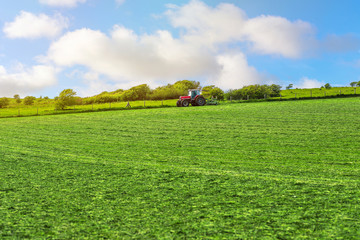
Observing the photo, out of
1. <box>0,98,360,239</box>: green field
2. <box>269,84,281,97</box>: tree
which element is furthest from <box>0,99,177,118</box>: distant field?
<box>0,98,360,239</box>: green field

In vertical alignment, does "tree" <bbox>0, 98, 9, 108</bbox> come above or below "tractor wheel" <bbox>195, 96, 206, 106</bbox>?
above

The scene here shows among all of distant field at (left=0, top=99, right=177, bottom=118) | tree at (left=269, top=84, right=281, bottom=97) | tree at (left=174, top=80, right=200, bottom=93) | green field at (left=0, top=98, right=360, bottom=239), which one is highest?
tree at (left=174, top=80, right=200, bottom=93)

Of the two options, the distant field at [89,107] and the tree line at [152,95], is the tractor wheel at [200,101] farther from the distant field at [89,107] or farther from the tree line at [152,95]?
the tree line at [152,95]

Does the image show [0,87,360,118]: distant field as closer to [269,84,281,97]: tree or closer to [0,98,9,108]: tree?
[0,98,9,108]: tree

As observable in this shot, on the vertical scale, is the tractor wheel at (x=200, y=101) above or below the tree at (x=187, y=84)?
below

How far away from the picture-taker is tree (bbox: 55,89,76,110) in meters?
45.5

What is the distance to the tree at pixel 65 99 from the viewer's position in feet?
149

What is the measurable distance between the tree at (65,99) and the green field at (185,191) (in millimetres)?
36493

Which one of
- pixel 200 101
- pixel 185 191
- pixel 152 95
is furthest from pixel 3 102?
pixel 185 191

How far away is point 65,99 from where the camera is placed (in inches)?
1811

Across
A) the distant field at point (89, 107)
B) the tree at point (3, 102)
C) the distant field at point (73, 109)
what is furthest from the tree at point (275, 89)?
the tree at point (3, 102)

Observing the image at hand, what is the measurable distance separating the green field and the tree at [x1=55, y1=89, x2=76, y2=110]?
36493mm

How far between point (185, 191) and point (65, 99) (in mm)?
44401

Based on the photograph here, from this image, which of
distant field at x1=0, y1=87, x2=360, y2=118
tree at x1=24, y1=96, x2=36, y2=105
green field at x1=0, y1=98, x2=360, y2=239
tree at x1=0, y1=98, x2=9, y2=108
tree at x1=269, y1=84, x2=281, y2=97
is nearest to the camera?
green field at x1=0, y1=98, x2=360, y2=239
